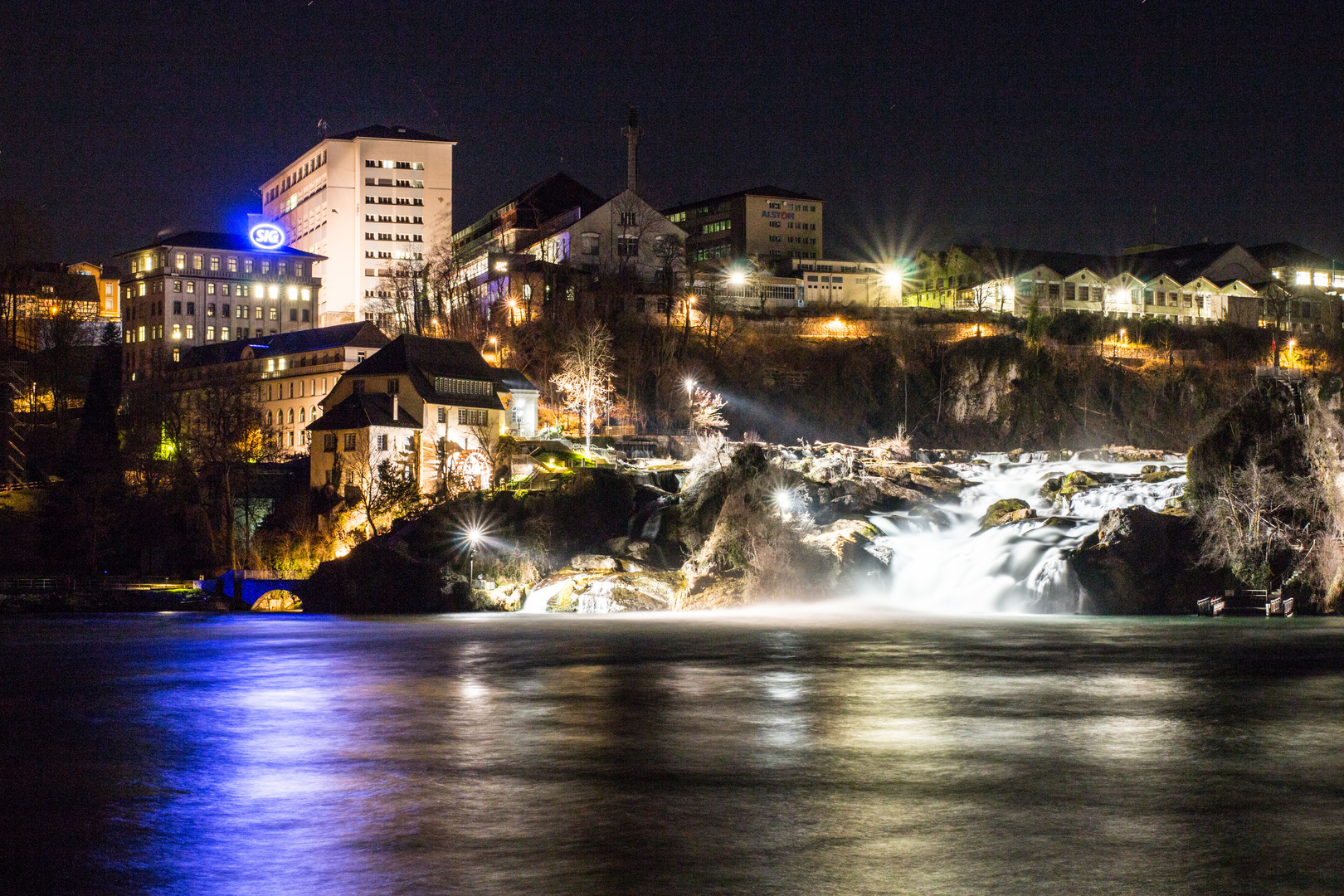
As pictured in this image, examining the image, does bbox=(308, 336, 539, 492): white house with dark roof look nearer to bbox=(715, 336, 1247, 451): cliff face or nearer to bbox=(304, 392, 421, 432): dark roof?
bbox=(304, 392, 421, 432): dark roof

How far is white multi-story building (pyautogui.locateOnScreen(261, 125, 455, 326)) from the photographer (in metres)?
140

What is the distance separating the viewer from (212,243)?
12625 cm

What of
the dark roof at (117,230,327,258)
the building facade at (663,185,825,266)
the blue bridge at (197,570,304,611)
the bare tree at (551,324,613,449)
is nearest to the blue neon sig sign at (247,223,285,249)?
the dark roof at (117,230,327,258)

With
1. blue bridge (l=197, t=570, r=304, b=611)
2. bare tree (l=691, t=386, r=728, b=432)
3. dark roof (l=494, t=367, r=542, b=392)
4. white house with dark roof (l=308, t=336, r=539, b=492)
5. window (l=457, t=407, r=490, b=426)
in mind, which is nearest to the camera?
blue bridge (l=197, t=570, r=304, b=611)

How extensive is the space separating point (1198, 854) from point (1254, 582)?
3577cm

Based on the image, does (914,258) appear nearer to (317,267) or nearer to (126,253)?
(317,267)

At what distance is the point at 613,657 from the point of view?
36406mm

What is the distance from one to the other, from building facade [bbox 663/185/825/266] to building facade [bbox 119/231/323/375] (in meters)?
47.2

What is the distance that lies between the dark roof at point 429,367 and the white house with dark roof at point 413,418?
0.17 feet

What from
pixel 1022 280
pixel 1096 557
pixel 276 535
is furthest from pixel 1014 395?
pixel 276 535

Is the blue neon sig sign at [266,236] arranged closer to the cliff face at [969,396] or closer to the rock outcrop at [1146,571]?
the cliff face at [969,396]

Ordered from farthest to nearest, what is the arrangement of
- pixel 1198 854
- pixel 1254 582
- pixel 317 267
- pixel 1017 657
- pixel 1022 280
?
pixel 317 267 → pixel 1022 280 → pixel 1254 582 → pixel 1017 657 → pixel 1198 854

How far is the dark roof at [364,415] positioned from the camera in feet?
225

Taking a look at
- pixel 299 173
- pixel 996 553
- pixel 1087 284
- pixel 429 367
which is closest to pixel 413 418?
pixel 429 367
